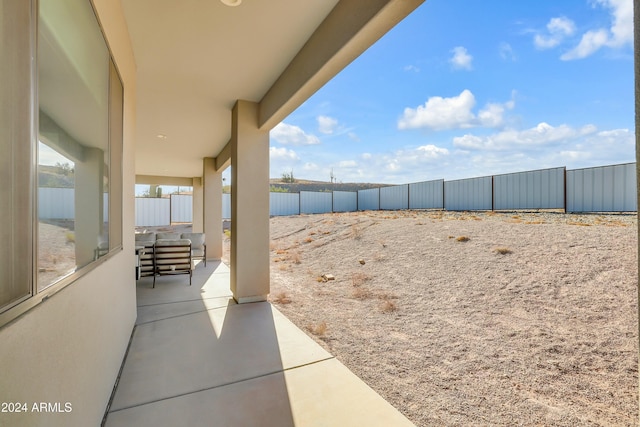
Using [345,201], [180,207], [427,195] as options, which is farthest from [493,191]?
[180,207]

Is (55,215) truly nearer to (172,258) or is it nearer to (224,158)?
(172,258)

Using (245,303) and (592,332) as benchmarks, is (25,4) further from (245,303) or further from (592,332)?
(592,332)

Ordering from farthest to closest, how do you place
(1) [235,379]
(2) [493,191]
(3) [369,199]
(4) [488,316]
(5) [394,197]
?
(3) [369,199] < (5) [394,197] < (2) [493,191] < (4) [488,316] < (1) [235,379]

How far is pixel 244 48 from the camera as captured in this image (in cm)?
285

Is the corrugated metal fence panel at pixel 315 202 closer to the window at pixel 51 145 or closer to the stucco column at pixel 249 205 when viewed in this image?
the stucco column at pixel 249 205

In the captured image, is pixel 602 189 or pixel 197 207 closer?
pixel 602 189

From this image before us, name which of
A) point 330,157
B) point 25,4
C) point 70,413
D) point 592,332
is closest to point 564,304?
point 592,332

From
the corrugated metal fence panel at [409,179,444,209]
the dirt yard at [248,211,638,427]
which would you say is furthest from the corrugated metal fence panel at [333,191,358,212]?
the dirt yard at [248,211,638,427]

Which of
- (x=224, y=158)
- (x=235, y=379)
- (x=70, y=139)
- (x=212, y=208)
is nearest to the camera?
(x=70, y=139)

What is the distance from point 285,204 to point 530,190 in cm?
1105

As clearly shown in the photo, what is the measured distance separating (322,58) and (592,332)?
428 cm

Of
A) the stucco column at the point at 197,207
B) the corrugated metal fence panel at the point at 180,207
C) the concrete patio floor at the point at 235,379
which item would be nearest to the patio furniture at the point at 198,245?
the stucco column at the point at 197,207

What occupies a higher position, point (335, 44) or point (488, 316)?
point (335, 44)

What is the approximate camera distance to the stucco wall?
0.81 meters
